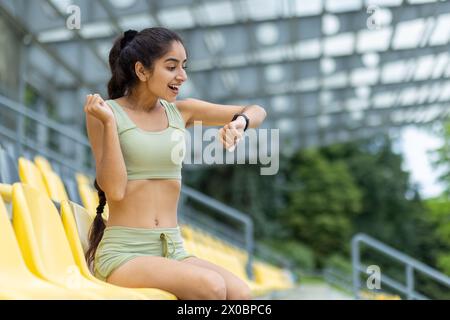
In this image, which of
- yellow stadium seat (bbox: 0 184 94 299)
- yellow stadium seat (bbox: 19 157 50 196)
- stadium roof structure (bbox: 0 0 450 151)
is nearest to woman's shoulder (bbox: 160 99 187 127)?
yellow stadium seat (bbox: 0 184 94 299)

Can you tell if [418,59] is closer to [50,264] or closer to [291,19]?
[291,19]

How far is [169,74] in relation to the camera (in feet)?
7.14

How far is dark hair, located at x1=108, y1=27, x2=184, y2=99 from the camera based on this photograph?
2186 millimetres

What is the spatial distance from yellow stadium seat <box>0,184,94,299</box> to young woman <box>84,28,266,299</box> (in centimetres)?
18

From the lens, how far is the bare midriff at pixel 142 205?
2.14 meters

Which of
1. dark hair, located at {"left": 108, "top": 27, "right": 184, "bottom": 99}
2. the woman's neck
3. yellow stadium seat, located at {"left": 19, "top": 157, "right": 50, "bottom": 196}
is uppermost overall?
yellow stadium seat, located at {"left": 19, "top": 157, "right": 50, "bottom": 196}

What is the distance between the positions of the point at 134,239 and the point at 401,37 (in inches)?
447

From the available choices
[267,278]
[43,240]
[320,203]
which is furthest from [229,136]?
[320,203]

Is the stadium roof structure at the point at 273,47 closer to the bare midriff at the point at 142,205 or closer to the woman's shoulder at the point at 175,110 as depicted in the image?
the woman's shoulder at the point at 175,110

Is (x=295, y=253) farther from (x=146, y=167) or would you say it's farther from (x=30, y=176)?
(x=146, y=167)

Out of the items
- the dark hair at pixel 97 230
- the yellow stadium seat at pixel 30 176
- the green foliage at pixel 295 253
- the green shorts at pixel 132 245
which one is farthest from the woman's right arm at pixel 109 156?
the green foliage at pixel 295 253

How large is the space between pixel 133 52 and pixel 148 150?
0.31 m

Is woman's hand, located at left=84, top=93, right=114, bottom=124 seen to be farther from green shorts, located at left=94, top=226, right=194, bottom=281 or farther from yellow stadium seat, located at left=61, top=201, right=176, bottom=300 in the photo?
yellow stadium seat, located at left=61, top=201, right=176, bottom=300
